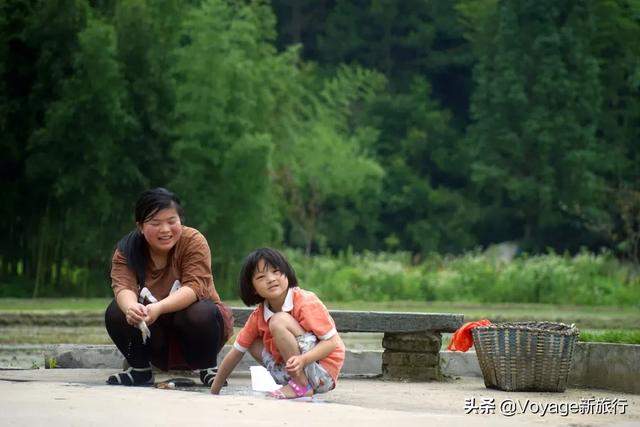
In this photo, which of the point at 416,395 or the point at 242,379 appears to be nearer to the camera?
the point at 416,395

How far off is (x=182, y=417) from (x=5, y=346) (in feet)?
29.4

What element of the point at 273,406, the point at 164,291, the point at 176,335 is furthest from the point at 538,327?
the point at 273,406

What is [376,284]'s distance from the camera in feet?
98.0

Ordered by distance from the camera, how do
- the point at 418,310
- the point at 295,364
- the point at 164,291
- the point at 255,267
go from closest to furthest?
the point at 295,364 → the point at 255,267 → the point at 164,291 → the point at 418,310

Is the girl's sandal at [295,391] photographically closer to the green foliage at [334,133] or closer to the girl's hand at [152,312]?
the girl's hand at [152,312]

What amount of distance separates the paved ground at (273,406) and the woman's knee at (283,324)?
1.36 feet

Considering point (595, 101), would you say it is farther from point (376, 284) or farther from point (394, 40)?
point (376, 284)

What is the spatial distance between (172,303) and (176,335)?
0.42 m

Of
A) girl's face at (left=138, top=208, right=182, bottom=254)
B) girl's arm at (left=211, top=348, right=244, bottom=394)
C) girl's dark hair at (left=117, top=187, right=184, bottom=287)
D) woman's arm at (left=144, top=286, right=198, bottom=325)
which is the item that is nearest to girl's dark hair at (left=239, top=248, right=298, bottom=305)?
girl's arm at (left=211, top=348, right=244, bottom=394)

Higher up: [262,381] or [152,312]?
[152,312]

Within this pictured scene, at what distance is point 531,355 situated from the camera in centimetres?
1029

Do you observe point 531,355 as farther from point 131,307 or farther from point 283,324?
point 131,307

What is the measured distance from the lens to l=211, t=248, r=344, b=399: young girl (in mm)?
8766

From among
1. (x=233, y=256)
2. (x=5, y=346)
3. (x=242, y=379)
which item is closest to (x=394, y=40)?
→ (x=233, y=256)
